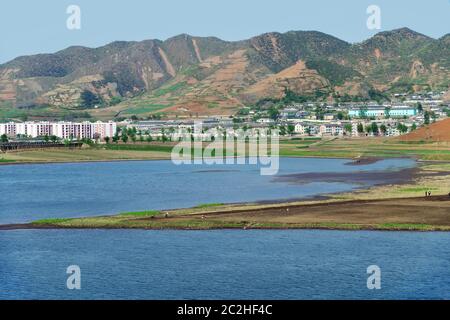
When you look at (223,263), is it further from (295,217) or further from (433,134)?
(433,134)

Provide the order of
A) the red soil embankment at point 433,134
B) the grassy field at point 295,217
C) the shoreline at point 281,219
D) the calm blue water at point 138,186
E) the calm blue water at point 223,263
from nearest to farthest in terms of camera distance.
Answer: the calm blue water at point 223,263
the shoreline at point 281,219
the grassy field at point 295,217
the calm blue water at point 138,186
the red soil embankment at point 433,134

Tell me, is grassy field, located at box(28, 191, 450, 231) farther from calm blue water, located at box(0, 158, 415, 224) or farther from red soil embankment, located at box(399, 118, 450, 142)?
red soil embankment, located at box(399, 118, 450, 142)

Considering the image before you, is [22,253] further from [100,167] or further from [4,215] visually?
[100,167]

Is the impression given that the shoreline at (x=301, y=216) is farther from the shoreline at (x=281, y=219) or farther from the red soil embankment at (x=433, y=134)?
the red soil embankment at (x=433, y=134)

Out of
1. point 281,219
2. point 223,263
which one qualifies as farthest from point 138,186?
point 223,263

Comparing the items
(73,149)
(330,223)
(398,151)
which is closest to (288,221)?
(330,223)

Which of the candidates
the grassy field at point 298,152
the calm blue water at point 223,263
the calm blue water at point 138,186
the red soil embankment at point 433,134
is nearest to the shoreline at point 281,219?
the calm blue water at point 223,263
